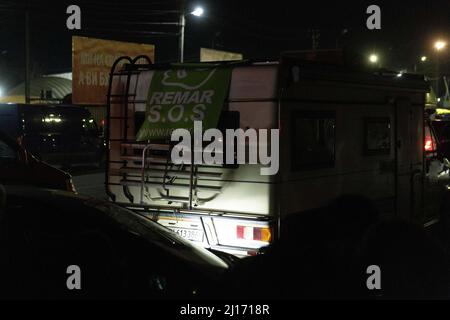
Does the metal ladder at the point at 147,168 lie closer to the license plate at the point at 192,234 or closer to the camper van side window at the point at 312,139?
the license plate at the point at 192,234

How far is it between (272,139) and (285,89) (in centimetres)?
50

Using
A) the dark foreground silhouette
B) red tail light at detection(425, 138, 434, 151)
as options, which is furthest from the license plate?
red tail light at detection(425, 138, 434, 151)

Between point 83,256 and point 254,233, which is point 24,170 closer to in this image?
point 254,233

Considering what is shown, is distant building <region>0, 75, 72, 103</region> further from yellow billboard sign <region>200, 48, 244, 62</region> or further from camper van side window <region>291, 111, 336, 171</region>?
camper van side window <region>291, 111, 336, 171</region>

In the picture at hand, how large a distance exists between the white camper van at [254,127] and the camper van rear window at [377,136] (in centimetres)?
1

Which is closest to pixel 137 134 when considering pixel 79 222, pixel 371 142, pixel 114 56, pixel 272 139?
pixel 272 139

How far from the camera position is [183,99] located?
6383 mm

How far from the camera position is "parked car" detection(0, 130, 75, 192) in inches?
276

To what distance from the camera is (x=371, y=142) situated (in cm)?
724

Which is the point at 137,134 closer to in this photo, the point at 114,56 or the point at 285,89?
the point at 285,89

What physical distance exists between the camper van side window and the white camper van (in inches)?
0.4
